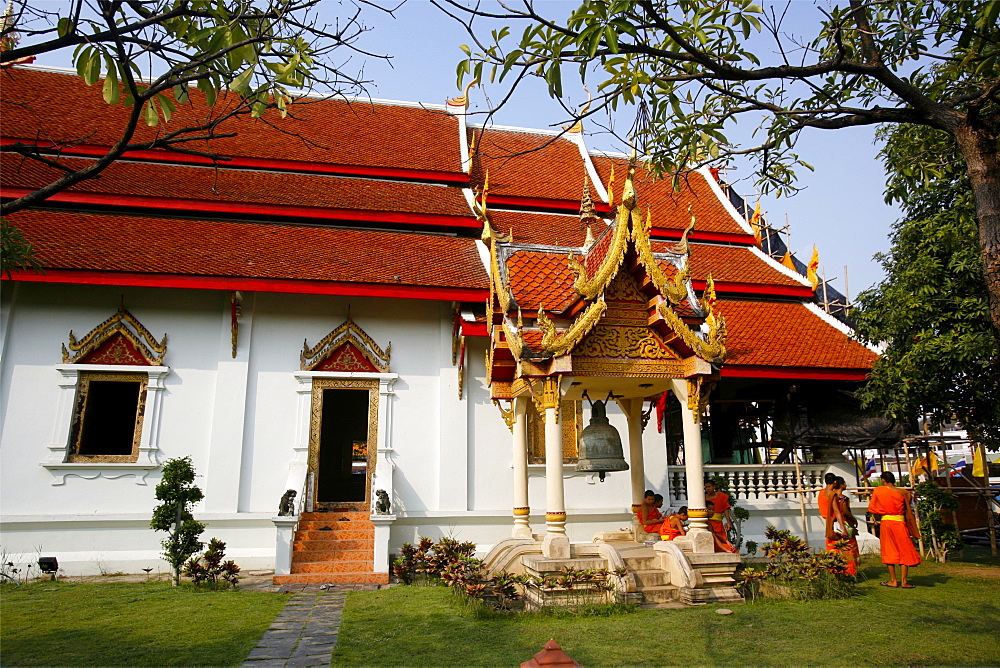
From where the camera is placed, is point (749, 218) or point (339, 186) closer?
point (339, 186)

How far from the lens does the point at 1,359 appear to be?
8.72m

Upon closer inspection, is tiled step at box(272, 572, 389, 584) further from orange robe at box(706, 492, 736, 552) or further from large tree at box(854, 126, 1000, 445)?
large tree at box(854, 126, 1000, 445)

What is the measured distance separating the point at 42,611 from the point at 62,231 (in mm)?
5711

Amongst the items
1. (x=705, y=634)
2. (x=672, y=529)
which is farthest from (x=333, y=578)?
(x=705, y=634)

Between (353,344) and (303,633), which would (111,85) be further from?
(353,344)

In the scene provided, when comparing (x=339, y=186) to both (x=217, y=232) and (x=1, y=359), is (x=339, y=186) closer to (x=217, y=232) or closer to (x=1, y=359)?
(x=217, y=232)

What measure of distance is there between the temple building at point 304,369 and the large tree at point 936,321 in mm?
1471

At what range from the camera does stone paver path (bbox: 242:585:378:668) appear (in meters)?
4.17

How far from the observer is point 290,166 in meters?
11.7

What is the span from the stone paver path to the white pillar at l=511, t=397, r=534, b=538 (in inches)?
70.7

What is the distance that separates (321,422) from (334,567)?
7.16 feet

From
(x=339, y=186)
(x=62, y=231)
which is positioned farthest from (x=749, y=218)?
(x=62, y=231)

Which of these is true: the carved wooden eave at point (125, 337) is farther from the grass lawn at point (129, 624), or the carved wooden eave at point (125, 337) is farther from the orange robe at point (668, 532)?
the orange robe at point (668, 532)

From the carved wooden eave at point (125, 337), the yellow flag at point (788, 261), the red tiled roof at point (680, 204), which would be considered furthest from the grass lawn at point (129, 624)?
the yellow flag at point (788, 261)
